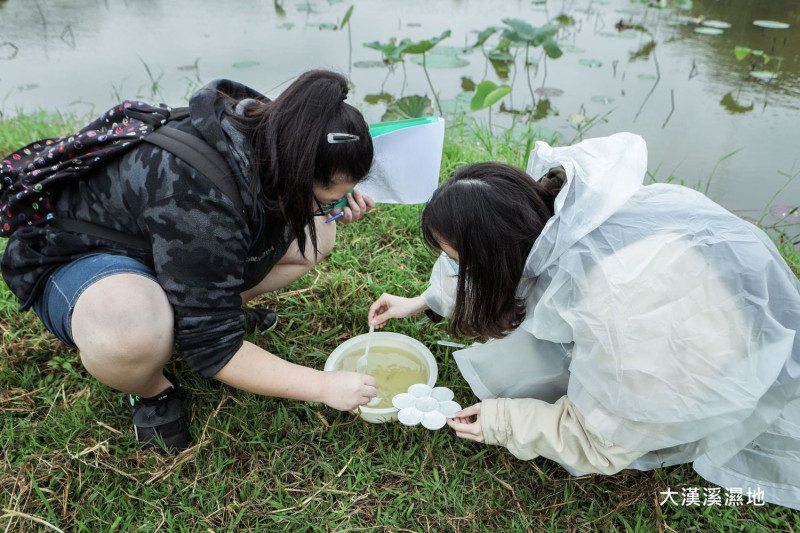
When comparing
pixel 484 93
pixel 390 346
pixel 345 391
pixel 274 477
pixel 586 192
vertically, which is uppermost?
pixel 586 192

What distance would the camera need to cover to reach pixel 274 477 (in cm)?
127

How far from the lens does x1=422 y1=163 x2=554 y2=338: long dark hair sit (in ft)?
3.52

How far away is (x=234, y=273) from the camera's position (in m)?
1.09

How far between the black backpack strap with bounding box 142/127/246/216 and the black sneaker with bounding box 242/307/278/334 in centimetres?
54

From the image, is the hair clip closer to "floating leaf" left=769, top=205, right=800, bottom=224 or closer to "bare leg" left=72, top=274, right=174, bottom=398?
"bare leg" left=72, top=274, right=174, bottom=398

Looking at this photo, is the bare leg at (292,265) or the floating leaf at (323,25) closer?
the bare leg at (292,265)

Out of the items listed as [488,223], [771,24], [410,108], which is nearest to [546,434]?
[488,223]

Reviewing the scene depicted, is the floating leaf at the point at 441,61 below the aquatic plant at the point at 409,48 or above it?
below

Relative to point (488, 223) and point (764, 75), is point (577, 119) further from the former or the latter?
point (488, 223)

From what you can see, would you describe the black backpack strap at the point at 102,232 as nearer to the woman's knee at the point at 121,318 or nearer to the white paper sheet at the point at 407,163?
the woman's knee at the point at 121,318

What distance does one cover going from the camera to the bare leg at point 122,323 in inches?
42.5

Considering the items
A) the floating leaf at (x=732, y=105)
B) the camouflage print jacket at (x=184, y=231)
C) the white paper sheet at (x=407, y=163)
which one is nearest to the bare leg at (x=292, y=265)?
the white paper sheet at (x=407, y=163)

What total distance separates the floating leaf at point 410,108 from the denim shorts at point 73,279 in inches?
58.6

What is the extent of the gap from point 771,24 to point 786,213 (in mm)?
2086
